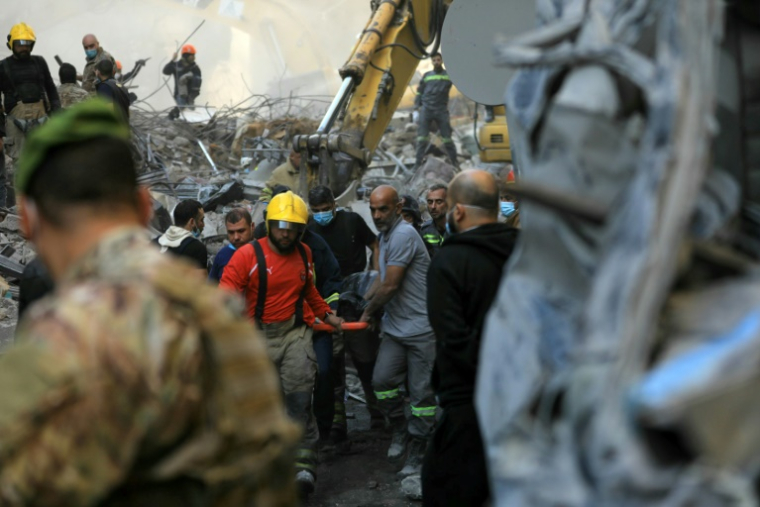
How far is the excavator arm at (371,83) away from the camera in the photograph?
9.37 m

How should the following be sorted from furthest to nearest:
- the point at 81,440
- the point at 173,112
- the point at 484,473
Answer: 1. the point at 173,112
2. the point at 484,473
3. the point at 81,440

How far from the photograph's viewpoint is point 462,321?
165 inches

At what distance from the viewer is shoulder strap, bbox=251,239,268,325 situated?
6027 millimetres

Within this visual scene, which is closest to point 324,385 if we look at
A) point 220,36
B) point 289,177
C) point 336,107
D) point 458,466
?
point 458,466

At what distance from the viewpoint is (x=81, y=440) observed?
1.72 m

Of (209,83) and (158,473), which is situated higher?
(158,473)

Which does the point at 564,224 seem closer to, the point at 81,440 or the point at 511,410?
the point at 511,410

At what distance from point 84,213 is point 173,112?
17046mm

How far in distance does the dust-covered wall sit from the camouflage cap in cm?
2449

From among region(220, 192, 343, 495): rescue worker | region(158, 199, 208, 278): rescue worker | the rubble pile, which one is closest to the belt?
region(220, 192, 343, 495): rescue worker

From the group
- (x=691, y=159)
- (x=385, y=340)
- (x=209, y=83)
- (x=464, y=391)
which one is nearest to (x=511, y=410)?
(x=691, y=159)

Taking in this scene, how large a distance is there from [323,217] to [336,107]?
2.35 metres

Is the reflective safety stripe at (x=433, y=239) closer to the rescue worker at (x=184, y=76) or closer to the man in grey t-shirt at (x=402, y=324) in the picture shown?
the man in grey t-shirt at (x=402, y=324)

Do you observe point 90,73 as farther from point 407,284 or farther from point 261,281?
point 261,281
